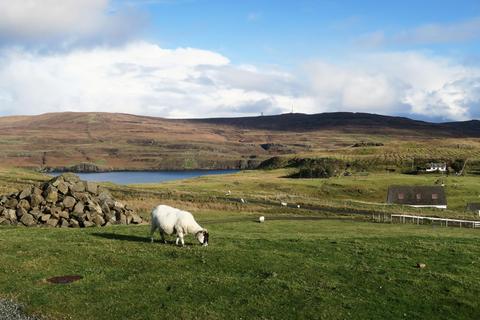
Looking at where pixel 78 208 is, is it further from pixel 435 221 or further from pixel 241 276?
pixel 435 221

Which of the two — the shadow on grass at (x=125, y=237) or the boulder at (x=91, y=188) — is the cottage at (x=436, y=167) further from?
the shadow on grass at (x=125, y=237)

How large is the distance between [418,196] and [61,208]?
7563 centimetres

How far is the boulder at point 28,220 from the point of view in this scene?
41606 mm

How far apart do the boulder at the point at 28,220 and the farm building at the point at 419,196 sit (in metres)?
74.7

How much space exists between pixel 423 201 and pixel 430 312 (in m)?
83.2

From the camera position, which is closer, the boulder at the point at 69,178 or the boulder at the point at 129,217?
the boulder at the point at 129,217

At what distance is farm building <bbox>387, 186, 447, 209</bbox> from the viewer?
9678 cm

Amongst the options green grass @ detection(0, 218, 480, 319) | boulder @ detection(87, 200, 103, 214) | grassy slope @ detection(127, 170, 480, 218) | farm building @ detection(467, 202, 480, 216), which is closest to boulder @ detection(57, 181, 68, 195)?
boulder @ detection(87, 200, 103, 214)

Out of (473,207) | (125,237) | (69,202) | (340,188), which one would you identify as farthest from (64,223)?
(340,188)

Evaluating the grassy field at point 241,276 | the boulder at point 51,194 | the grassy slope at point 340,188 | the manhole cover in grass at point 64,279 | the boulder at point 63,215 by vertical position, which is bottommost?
the grassy slope at point 340,188

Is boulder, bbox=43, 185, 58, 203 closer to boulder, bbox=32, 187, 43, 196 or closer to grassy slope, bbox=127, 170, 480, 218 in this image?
boulder, bbox=32, 187, 43, 196

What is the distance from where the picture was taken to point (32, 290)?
21.2 meters

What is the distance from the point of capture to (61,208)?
4350cm

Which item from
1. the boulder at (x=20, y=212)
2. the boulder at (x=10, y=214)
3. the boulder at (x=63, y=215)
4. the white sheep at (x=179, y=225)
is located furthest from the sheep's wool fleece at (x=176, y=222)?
the boulder at (x=10, y=214)
